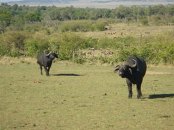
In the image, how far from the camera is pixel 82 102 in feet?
55.7

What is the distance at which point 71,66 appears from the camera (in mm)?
32750

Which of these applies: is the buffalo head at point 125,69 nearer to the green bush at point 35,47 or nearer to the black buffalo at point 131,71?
the black buffalo at point 131,71

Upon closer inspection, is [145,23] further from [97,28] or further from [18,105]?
[18,105]

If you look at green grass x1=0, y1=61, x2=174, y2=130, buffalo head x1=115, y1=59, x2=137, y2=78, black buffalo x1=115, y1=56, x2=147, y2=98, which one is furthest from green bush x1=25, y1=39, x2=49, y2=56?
buffalo head x1=115, y1=59, x2=137, y2=78

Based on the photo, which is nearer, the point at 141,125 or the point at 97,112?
the point at 141,125

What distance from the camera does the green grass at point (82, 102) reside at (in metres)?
13.3

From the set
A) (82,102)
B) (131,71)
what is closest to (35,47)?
(131,71)

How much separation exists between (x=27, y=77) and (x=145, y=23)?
7069 centimetres

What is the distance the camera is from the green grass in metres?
13.3

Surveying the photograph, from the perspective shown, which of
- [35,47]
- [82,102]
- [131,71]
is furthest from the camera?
[35,47]

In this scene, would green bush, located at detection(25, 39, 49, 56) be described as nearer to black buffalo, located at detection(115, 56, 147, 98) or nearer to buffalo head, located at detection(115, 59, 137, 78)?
black buffalo, located at detection(115, 56, 147, 98)

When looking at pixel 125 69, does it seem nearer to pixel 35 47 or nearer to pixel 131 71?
pixel 131 71

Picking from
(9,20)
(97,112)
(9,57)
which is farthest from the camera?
(9,20)

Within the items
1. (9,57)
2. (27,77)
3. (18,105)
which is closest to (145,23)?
(9,57)
